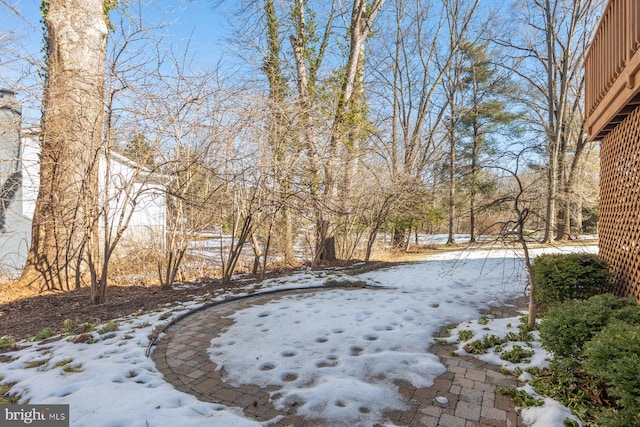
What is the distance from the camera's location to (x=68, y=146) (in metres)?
4.96

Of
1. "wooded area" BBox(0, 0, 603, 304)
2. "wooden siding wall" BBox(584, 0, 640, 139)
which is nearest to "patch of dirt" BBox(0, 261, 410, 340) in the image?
"wooded area" BBox(0, 0, 603, 304)

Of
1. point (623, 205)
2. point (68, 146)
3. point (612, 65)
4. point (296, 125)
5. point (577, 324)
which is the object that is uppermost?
point (296, 125)

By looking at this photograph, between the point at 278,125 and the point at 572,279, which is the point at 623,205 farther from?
the point at 278,125

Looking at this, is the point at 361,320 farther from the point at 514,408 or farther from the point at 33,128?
the point at 33,128

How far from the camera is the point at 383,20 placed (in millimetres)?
13820

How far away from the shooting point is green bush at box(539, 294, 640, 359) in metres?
2.31

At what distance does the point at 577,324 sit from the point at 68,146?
6329 mm

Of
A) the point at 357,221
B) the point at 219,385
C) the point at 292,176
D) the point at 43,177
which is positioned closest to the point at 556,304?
the point at 219,385

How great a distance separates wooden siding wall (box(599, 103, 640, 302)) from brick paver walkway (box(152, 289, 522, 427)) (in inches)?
75.9

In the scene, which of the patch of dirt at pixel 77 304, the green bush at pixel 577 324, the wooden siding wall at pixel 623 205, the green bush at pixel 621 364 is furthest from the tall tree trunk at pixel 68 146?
the wooden siding wall at pixel 623 205

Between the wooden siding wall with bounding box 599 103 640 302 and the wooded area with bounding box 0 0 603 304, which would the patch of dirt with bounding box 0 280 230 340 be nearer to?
the wooded area with bounding box 0 0 603 304

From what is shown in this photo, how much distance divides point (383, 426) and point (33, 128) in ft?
18.5

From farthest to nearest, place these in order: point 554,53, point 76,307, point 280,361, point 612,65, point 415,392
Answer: point 554,53, point 76,307, point 612,65, point 280,361, point 415,392

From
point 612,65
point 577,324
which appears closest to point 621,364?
point 577,324
